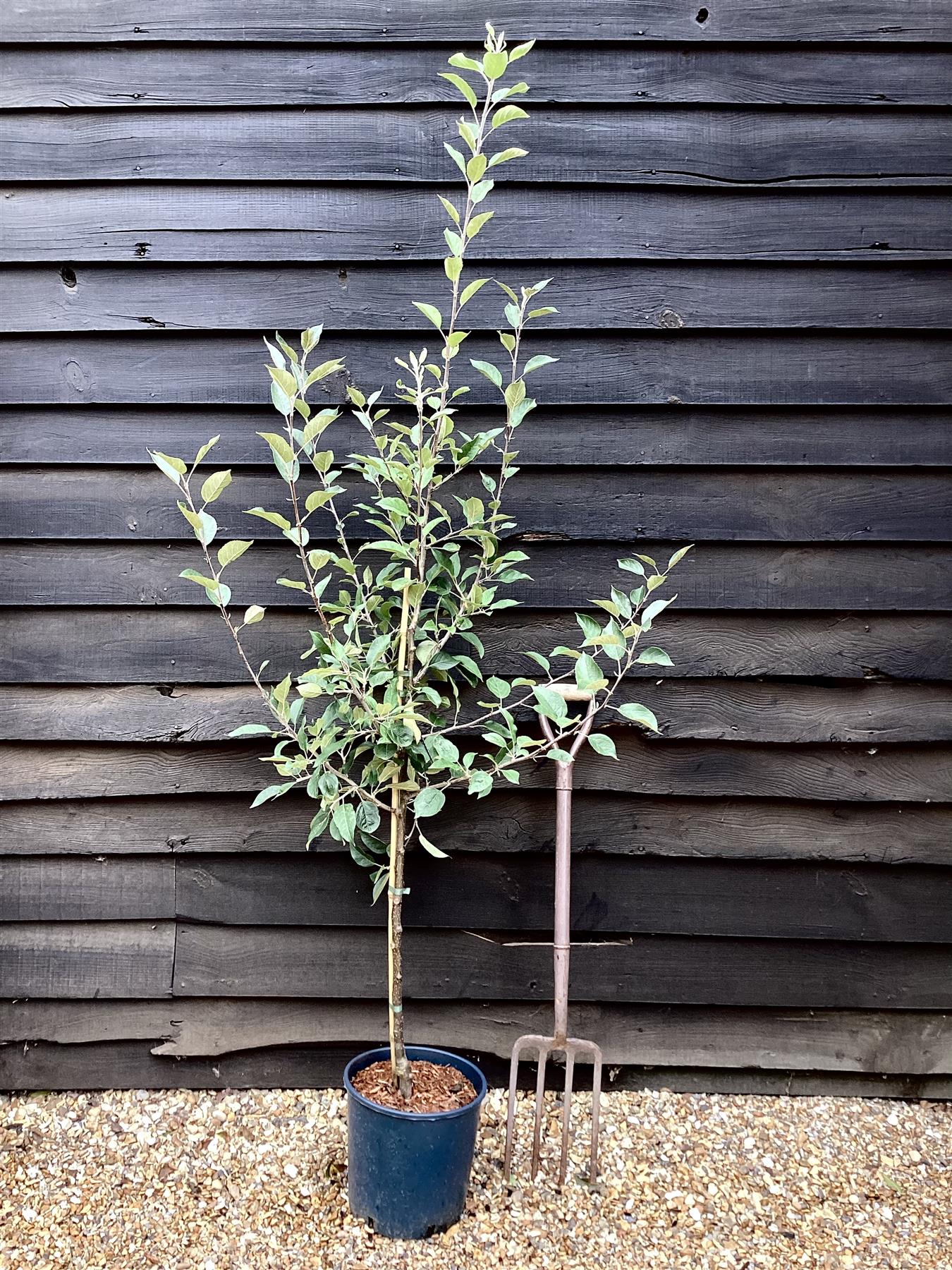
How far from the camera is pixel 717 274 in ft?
5.71

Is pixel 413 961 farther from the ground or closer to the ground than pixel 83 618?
closer to the ground

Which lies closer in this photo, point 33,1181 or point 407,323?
point 33,1181

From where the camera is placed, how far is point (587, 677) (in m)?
1.35

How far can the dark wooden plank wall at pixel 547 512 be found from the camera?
5.64ft

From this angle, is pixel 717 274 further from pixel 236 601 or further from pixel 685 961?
pixel 685 961

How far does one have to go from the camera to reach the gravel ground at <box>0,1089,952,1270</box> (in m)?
1.42

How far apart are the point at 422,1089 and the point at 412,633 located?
2.76 feet

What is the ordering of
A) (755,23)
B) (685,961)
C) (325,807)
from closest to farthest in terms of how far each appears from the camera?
(325,807) → (755,23) → (685,961)

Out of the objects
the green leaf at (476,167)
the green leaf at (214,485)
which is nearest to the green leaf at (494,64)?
the green leaf at (476,167)

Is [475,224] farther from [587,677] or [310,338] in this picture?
[587,677]

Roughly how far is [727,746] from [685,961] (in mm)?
492

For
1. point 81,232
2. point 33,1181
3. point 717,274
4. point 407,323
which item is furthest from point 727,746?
point 81,232

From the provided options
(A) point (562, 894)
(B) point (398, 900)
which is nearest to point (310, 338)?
(B) point (398, 900)

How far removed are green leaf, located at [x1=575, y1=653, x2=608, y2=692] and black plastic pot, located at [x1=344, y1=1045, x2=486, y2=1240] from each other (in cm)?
75
